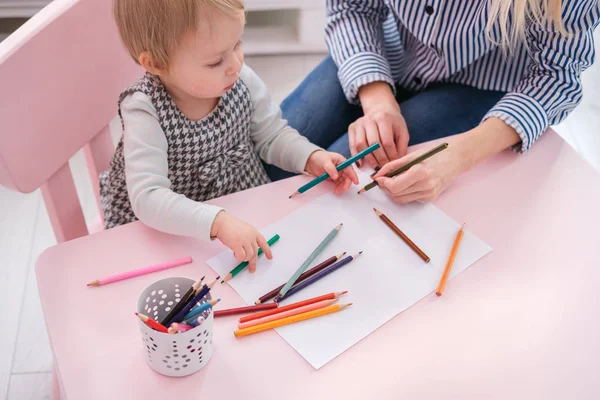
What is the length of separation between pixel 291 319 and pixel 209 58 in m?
0.37

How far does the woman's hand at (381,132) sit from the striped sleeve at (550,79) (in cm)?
15

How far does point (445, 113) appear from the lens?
1141 millimetres

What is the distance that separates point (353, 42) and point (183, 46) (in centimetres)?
48

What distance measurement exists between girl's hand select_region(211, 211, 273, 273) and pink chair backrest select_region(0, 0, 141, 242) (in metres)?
0.29

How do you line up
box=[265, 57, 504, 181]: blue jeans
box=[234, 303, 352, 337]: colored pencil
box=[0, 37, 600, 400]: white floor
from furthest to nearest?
box=[0, 37, 600, 400]: white floor, box=[265, 57, 504, 181]: blue jeans, box=[234, 303, 352, 337]: colored pencil

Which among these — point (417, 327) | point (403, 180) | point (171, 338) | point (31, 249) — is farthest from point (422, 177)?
point (31, 249)

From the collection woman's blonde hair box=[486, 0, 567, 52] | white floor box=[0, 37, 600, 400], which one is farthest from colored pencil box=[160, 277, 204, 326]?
white floor box=[0, 37, 600, 400]

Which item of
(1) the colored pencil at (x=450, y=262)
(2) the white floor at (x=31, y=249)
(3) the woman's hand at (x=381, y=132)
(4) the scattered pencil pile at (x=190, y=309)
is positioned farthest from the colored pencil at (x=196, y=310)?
(2) the white floor at (x=31, y=249)

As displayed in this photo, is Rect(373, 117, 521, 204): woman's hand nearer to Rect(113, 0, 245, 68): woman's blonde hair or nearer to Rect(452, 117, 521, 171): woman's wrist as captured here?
Rect(452, 117, 521, 171): woman's wrist

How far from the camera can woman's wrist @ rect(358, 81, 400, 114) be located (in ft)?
3.59

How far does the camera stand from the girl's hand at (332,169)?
91 centimetres

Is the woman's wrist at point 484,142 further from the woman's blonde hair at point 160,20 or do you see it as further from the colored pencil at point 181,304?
the colored pencil at point 181,304

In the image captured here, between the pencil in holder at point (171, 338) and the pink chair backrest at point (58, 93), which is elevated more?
the pink chair backrest at point (58, 93)

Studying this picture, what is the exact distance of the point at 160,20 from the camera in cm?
76
